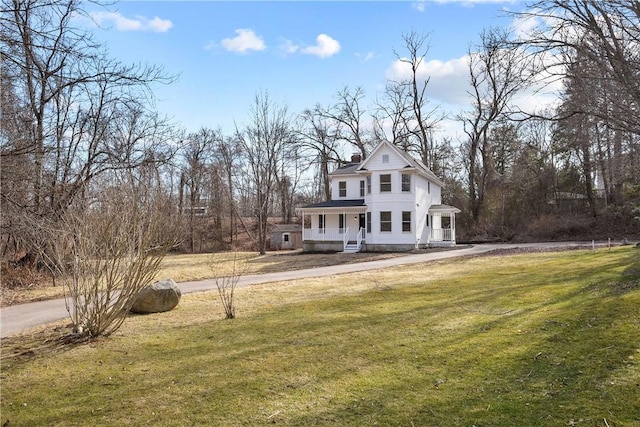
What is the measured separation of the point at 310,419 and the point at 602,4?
634 cm

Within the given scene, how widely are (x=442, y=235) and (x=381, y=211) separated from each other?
20.0 feet

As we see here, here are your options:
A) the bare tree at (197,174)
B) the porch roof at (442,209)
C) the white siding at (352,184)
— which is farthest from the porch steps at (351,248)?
the bare tree at (197,174)

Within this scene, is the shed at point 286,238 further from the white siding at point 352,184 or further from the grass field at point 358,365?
the grass field at point 358,365

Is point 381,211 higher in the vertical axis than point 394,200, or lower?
lower

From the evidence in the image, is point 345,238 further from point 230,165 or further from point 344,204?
point 230,165

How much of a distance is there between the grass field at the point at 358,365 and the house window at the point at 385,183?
19.0 m

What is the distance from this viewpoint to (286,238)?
39.2 m

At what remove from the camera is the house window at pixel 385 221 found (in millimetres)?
28938

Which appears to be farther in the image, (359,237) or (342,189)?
(342,189)

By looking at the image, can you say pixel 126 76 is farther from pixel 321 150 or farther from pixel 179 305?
pixel 321 150

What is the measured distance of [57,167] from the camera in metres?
15.6

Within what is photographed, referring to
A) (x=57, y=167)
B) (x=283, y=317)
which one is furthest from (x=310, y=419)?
(x=57, y=167)

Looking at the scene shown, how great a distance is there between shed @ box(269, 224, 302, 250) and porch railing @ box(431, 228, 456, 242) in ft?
39.8

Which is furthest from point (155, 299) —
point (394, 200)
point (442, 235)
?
point (442, 235)
